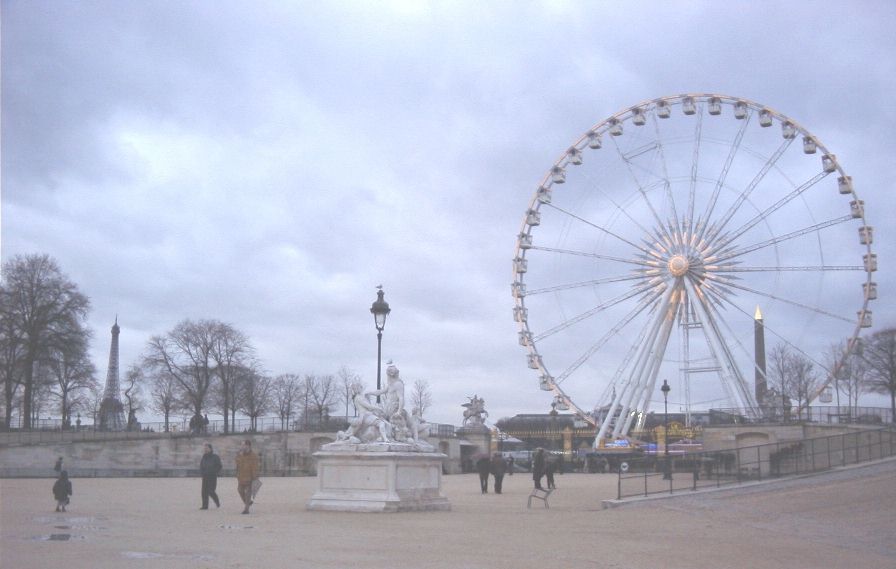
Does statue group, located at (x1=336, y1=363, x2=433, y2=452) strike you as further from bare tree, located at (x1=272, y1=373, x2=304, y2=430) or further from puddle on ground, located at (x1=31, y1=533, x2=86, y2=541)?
bare tree, located at (x1=272, y1=373, x2=304, y2=430)

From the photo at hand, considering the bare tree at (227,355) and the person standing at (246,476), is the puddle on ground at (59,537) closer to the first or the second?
the person standing at (246,476)

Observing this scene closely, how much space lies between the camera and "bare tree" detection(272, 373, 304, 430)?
85.9 meters

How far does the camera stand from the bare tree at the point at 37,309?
51812 mm

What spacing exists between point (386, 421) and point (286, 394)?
69521 millimetres

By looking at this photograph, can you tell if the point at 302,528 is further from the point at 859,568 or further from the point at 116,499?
the point at 116,499

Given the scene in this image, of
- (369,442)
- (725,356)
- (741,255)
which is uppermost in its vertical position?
(741,255)

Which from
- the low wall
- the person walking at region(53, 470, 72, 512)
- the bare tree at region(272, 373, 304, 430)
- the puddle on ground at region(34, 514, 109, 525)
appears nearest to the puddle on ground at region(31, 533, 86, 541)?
the puddle on ground at region(34, 514, 109, 525)

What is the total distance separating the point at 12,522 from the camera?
1505 cm

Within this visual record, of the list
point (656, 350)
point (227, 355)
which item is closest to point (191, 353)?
point (227, 355)

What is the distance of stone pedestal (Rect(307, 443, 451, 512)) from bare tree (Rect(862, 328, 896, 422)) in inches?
2002

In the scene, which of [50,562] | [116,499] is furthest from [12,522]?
[116,499]

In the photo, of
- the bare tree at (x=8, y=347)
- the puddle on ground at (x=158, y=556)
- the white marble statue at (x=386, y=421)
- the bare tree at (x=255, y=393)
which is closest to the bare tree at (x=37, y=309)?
the bare tree at (x=8, y=347)

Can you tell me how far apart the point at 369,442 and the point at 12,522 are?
21.5 feet

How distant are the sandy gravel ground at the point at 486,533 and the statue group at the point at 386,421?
1.67 metres
